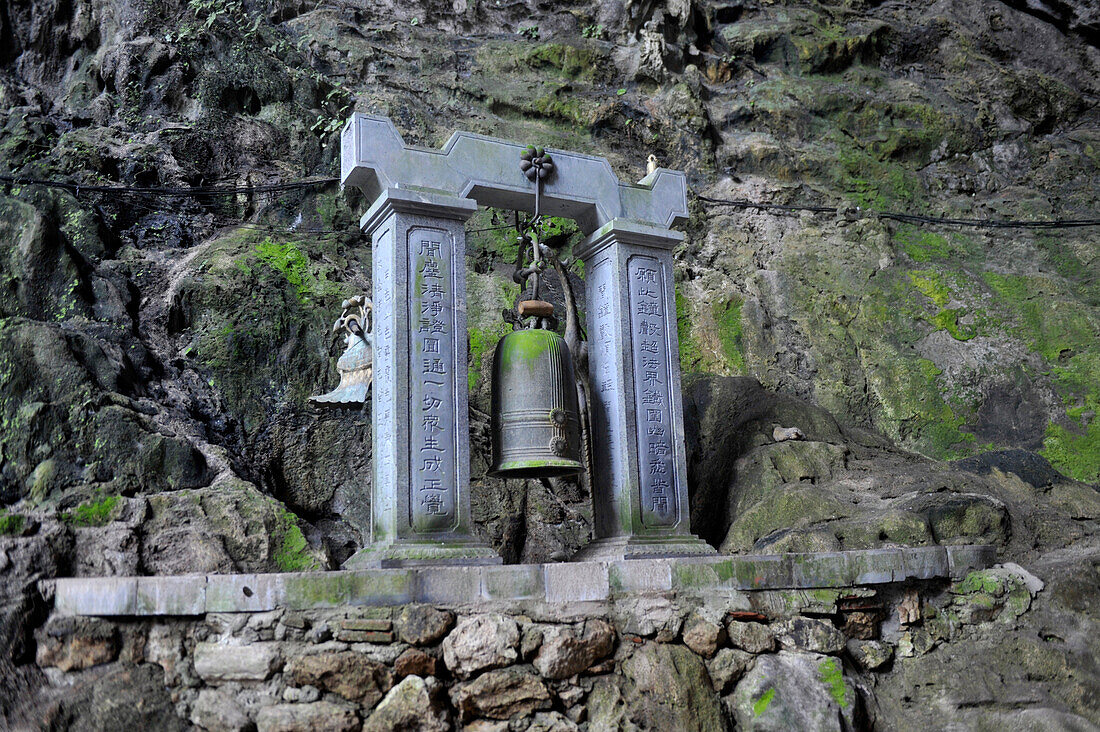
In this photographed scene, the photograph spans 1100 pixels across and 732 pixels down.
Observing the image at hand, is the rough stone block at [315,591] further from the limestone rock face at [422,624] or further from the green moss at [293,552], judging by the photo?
the green moss at [293,552]

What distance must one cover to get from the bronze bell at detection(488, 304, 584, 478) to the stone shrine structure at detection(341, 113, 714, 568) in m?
0.32

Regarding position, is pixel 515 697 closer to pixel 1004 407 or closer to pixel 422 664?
pixel 422 664

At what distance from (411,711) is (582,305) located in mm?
6031

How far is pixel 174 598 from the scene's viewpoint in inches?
164

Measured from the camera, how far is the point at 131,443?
6227 mm

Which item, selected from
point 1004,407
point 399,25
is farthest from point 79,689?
point 399,25

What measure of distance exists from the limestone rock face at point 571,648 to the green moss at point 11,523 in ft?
10.8

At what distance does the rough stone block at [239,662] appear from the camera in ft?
13.3

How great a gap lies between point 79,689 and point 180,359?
4.06 m

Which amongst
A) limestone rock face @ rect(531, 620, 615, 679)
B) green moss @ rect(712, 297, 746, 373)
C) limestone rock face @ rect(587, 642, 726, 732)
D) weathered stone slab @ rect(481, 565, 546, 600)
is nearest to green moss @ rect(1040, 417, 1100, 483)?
green moss @ rect(712, 297, 746, 373)

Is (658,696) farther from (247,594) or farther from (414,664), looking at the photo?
(247,594)

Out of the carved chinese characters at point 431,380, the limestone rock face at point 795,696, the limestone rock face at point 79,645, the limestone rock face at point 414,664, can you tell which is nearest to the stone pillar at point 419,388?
the carved chinese characters at point 431,380

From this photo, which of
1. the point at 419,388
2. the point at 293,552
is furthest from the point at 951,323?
the point at 293,552

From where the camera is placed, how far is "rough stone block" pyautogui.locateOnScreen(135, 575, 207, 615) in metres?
4.16
